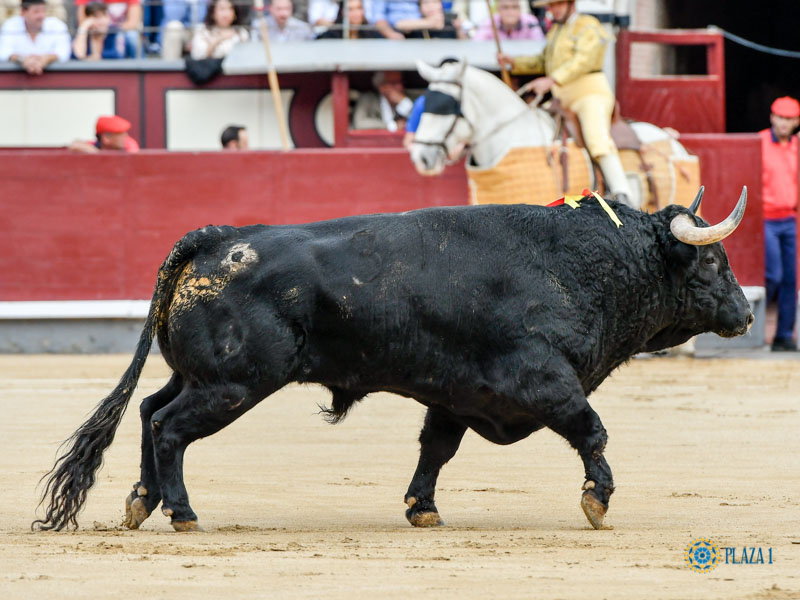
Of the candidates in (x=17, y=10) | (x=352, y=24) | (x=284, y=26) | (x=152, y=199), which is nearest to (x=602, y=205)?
(x=152, y=199)

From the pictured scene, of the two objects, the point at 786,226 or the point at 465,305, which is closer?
the point at 465,305

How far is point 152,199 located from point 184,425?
729 cm

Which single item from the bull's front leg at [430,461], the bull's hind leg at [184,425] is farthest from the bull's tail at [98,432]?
the bull's front leg at [430,461]

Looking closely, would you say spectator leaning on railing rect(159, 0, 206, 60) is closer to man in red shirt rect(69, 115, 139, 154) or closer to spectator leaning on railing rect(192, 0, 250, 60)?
spectator leaning on railing rect(192, 0, 250, 60)

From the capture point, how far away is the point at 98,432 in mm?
5039

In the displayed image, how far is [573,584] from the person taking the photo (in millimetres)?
3836

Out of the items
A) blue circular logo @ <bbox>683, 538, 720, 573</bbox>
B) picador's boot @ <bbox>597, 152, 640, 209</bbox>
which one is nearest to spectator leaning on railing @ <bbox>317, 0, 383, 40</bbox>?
picador's boot @ <bbox>597, 152, 640, 209</bbox>

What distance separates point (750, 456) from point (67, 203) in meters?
6.90

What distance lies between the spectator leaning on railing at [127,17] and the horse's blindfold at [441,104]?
3696 mm

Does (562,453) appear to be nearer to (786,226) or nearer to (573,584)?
(573,584)

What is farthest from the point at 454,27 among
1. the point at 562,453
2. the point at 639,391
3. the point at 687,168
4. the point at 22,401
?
the point at 562,453

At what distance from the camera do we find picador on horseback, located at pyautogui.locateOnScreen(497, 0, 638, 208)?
10383mm

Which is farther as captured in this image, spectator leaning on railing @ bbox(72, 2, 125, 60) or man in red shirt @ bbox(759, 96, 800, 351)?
spectator leaning on railing @ bbox(72, 2, 125, 60)

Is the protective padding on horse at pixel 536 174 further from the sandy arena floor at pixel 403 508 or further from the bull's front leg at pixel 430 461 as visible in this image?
the bull's front leg at pixel 430 461
